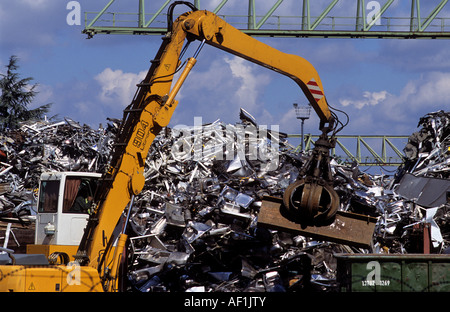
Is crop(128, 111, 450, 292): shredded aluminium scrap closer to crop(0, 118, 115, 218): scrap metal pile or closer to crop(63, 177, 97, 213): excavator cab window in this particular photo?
crop(0, 118, 115, 218): scrap metal pile

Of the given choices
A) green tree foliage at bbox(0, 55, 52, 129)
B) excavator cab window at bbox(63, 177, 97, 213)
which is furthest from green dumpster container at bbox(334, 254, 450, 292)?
green tree foliage at bbox(0, 55, 52, 129)

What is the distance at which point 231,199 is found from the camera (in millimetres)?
15266

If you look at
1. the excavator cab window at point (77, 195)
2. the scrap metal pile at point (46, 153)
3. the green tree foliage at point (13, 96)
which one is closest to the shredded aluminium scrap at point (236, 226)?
the scrap metal pile at point (46, 153)

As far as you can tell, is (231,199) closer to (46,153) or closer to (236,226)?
(236,226)

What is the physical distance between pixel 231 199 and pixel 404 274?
5.11 m

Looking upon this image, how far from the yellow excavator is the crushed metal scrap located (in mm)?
1040

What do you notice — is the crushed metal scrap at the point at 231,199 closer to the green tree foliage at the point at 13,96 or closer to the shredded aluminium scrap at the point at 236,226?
the shredded aluminium scrap at the point at 236,226

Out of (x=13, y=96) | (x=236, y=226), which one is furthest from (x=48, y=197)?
→ (x=13, y=96)

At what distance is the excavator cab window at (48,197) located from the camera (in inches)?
450

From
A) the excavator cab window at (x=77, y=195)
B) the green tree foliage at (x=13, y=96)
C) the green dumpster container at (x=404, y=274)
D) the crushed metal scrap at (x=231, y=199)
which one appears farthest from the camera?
the green tree foliage at (x=13, y=96)

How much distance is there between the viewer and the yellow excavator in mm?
9430

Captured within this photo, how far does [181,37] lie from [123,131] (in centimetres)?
183

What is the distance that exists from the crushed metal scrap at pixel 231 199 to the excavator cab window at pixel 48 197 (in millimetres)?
2068

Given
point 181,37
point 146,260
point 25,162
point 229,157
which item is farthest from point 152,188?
point 181,37
